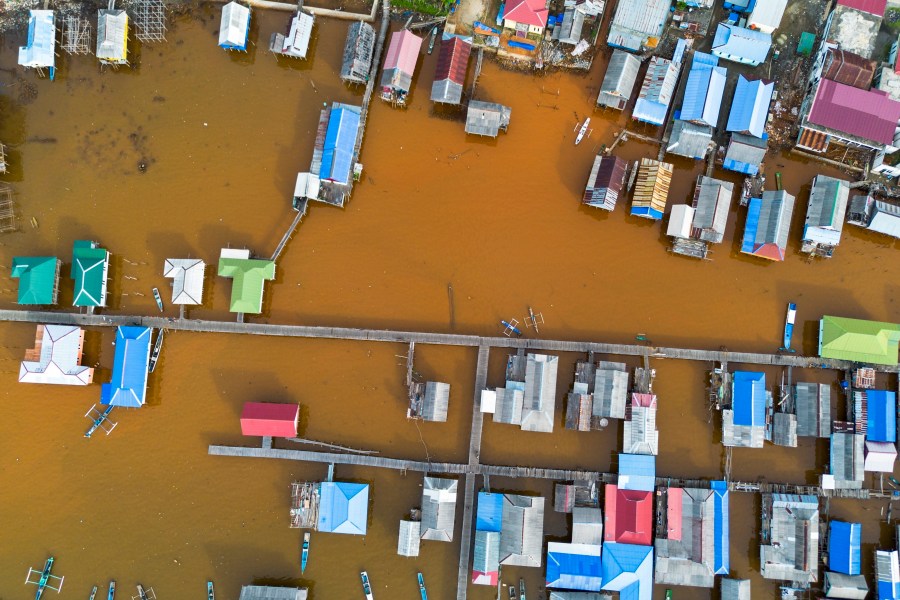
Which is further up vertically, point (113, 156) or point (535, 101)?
point (535, 101)

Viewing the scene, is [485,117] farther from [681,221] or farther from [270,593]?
[270,593]

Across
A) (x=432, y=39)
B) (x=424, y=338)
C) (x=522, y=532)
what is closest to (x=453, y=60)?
(x=432, y=39)

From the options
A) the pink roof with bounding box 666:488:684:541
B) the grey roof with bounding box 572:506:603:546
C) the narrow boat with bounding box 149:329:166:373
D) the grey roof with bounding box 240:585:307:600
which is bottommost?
the grey roof with bounding box 240:585:307:600

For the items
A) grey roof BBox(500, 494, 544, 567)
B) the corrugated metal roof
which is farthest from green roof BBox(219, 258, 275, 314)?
the corrugated metal roof

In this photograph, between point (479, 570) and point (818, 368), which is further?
point (818, 368)

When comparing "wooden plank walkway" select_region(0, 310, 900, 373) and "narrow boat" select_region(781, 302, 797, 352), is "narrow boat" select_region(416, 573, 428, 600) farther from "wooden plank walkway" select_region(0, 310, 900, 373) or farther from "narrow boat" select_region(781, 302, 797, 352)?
"narrow boat" select_region(781, 302, 797, 352)

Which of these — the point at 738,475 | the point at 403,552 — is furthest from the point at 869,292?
the point at 403,552

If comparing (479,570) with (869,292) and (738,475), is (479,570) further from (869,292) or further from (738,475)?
(869,292)
